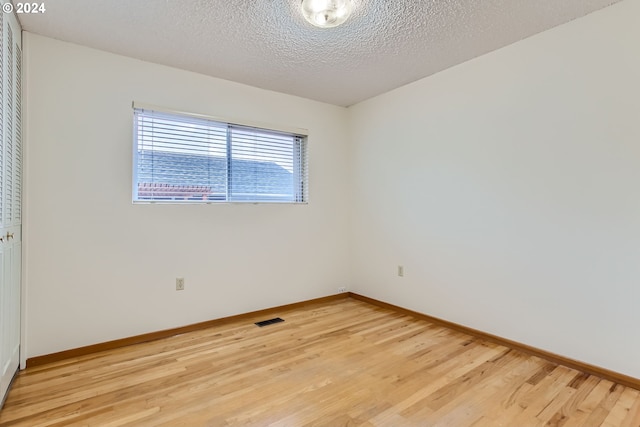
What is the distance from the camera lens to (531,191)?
2434 millimetres

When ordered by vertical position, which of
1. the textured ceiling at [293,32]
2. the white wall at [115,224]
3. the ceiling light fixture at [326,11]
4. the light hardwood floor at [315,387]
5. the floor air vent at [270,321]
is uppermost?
the textured ceiling at [293,32]

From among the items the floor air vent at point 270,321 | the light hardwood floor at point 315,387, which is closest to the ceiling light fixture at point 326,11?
the light hardwood floor at point 315,387

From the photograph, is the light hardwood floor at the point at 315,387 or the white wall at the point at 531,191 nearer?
the light hardwood floor at the point at 315,387

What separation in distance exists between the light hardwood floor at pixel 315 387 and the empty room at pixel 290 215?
2cm

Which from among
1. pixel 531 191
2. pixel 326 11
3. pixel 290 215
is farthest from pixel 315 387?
pixel 326 11

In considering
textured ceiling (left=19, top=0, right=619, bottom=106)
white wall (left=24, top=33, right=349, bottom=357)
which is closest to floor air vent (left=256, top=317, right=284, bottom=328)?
white wall (left=24, top=33, right=349, bottom=357)

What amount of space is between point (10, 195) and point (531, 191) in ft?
11.5

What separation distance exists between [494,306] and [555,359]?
515 mm

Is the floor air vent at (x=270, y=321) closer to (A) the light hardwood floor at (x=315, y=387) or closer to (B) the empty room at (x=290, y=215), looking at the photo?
(B) the empty room at (x=290, y=215)

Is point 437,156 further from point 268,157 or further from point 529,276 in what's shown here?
point 268,157

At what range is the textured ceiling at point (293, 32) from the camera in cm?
202

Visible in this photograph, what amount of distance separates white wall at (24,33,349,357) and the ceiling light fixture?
1448mm

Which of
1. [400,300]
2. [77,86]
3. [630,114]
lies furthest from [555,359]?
[77,86]

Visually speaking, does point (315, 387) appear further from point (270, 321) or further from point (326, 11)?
point (326, 11)
